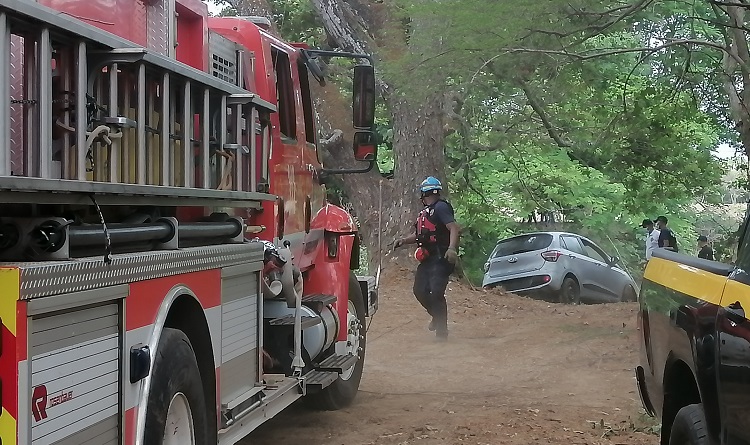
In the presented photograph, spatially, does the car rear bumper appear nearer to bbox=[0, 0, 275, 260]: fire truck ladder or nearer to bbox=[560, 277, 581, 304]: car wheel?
bbox=[560, 277, 581, 304]: car wheel

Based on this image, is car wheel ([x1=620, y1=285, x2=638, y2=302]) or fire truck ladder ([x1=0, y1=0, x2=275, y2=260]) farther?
car wheel ([x1=620, y1=285, x2=638, y2=302])

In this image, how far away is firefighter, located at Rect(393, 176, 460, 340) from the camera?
11.8 metres

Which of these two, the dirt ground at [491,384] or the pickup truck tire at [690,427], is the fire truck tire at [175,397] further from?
the dirt ground at [491,384]

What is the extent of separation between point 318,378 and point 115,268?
3.54m

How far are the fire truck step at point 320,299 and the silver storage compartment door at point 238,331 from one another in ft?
5.14

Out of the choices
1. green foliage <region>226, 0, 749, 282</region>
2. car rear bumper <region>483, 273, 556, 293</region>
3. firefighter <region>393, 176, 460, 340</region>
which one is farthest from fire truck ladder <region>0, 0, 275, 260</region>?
car rear bumper <region>483, 273, 556, 293</region>

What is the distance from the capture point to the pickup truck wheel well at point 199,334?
455 cm

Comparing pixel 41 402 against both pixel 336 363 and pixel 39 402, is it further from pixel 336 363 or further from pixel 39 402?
pixel 336 363

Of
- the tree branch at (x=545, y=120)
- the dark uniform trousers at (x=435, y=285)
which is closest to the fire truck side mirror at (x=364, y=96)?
the dark uniform trousers at (x=435, y=285)

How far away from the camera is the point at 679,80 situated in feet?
43.5

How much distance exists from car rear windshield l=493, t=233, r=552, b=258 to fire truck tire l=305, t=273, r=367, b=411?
10.5 m

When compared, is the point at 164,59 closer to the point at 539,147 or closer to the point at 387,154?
the point at 539,147

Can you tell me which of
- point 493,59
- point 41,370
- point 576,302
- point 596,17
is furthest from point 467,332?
point 41,370

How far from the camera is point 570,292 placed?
19.0 metres
